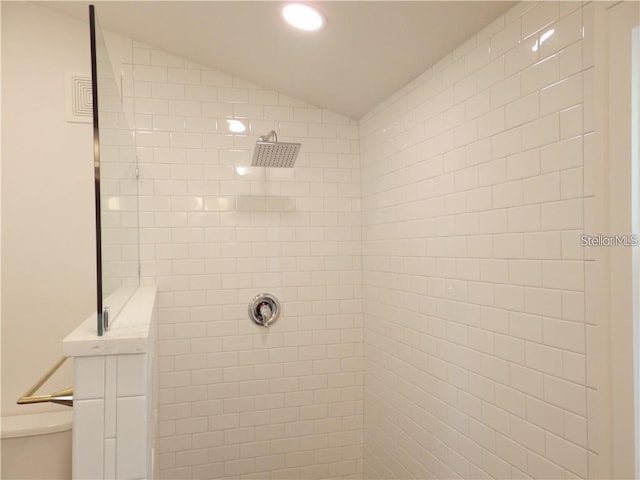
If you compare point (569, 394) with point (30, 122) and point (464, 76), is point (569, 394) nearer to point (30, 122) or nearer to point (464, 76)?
point (464, 76)

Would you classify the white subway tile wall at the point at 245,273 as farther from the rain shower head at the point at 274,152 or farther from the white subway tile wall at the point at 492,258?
the white subway tile wall at the point at 492,258

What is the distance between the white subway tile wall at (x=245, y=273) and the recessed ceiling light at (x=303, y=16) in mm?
795

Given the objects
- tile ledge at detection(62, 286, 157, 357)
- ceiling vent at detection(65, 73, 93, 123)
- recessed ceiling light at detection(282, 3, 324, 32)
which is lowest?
tile ledge at detection(62, 286, 157, 357)

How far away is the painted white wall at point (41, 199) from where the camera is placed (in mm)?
2189

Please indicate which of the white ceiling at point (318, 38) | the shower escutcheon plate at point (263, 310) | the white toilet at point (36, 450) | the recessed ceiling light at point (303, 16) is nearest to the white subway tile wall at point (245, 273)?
the shower escutcheon plate at point (263, 310)

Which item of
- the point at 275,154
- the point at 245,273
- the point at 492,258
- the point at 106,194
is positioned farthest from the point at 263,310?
the point at 106,194

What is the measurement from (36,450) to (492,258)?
2173 millimetres

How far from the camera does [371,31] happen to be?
1729mm

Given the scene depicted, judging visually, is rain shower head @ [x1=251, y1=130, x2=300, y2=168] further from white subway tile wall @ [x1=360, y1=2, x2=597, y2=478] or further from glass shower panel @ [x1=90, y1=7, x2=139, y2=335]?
glass shower panel @ [x1=90, y1=7, x2=139, y2=335]

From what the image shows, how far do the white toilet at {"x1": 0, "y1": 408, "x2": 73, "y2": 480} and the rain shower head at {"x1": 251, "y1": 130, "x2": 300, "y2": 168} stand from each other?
156 cm

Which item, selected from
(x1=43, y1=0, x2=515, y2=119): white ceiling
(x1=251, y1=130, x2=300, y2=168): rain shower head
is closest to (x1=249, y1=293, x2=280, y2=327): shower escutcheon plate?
(x1=251, y1=130, x2=300, y2=168): rain shower head

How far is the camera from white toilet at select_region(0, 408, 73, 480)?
199 centimetres

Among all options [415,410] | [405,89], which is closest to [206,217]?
[405,89]

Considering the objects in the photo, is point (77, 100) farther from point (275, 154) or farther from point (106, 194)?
point (106, 194)
